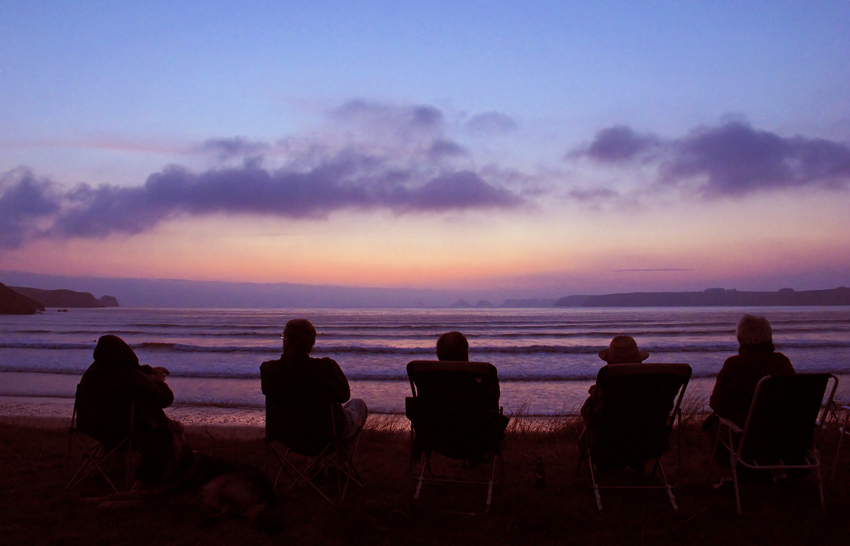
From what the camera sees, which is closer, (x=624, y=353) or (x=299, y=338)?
(x=299, y=338)

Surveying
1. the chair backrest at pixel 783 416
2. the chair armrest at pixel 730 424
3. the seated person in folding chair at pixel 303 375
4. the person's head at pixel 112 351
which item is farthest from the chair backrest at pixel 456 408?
the person's head at pixel 112 351

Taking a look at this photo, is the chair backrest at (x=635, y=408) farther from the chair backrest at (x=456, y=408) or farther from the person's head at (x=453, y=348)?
the person's head at (x=453, y=348)

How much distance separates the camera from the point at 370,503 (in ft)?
12.0

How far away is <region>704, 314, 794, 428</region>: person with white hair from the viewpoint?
3.79m

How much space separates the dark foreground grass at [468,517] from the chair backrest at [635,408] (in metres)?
0.41

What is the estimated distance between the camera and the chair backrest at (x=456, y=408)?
12.3ft

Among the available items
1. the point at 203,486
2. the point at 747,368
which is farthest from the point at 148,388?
the point at 747,368

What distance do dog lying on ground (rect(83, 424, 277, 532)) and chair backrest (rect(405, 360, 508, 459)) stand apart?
1.23 meters

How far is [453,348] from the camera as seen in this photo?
12.8 ft

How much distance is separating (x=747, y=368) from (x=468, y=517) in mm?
2348

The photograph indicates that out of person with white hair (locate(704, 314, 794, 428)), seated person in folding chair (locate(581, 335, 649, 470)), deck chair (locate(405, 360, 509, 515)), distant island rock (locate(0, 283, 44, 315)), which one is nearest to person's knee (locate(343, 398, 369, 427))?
deck chair (locate(405, 360, 509, 515))

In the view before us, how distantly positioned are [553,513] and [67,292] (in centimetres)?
15407

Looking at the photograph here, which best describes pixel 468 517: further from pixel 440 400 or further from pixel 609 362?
pixel 609 362

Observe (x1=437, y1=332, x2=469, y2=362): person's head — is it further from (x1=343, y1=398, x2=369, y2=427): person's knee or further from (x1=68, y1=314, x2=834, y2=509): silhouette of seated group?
(x1=343, y1=398, x2=369, y2=427): person's knee
